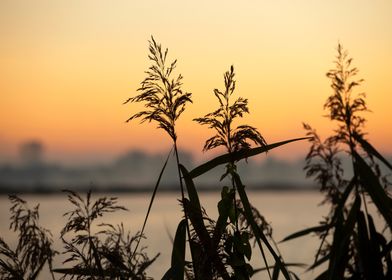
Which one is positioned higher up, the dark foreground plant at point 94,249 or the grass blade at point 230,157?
the grass blade at point 230,157

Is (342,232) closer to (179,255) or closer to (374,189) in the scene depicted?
(374,189)

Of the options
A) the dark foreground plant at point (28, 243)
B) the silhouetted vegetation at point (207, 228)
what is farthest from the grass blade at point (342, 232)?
the dark foreground plant at point (28, 243)

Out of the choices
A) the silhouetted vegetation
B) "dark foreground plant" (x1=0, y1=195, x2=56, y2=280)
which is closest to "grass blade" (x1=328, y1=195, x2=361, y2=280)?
the silhouetted vegetation

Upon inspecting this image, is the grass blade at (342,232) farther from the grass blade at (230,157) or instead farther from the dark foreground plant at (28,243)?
the dark foreground plant at (28,243)

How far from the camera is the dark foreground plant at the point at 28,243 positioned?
3.73m

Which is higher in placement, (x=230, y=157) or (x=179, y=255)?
(x=230, y=157)

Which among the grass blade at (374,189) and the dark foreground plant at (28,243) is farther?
the dark foreground plant at (28,243)

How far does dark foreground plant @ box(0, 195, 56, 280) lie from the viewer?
12.2ft

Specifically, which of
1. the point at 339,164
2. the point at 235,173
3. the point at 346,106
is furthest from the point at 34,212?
the point at 339,164

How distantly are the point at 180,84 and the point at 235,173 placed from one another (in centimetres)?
50

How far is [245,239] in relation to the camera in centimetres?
286

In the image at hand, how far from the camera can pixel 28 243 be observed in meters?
3.88

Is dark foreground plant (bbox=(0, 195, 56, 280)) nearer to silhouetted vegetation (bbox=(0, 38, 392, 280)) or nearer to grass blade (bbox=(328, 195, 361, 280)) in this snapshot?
silhouetted vegetation (bbox=(0, 38, 392, 280))

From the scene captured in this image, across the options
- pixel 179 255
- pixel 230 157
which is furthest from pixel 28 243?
pixel 230 157
